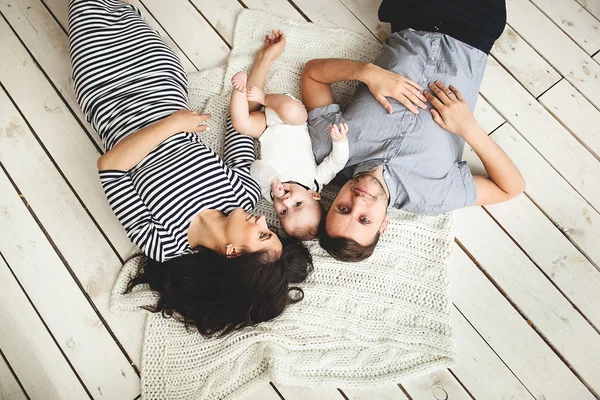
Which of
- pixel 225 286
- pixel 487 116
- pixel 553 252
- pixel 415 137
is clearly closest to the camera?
pixel 225 286

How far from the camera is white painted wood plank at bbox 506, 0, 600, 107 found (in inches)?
55.2

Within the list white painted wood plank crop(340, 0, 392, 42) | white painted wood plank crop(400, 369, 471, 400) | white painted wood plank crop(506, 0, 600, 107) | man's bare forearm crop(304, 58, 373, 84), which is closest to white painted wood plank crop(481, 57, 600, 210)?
white painted wood plank crop(506, 0, 600, 107)

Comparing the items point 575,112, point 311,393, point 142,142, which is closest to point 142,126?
point 142,142

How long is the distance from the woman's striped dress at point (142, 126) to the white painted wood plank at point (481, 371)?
2.43 feet

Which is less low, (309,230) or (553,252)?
(553,252)

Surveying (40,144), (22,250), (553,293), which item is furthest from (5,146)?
(553,293)

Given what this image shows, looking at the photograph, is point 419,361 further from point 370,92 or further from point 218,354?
point 370,92

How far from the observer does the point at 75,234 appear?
1.28 meters

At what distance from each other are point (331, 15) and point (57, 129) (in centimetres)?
98

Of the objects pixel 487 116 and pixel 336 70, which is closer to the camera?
pixel 336 70

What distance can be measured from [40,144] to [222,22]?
0.71 m

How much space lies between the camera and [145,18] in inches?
56.6

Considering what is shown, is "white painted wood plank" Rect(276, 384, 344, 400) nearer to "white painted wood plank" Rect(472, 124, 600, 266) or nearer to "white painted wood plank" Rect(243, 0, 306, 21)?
"white painted wood plank" Rect(472, 124, 600, 266)

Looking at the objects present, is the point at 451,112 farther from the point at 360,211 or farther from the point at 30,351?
the point at 30,351
